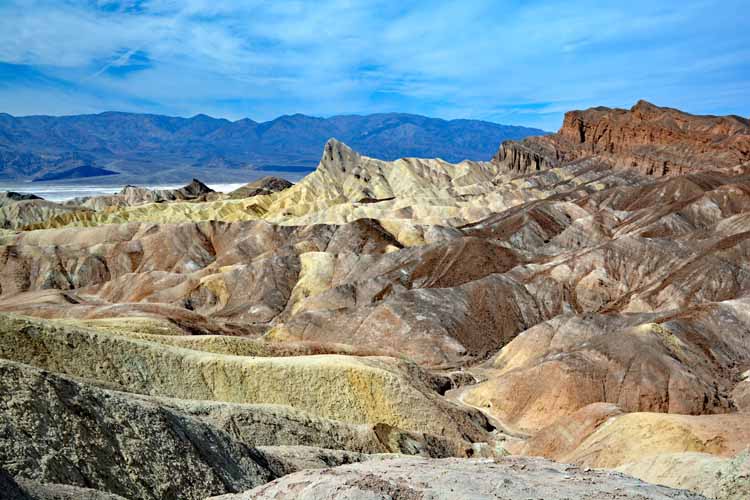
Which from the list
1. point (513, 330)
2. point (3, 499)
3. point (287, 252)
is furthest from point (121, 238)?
point (3, 499)

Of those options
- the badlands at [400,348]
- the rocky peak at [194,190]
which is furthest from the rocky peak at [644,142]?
the rocky peak at [194,190]

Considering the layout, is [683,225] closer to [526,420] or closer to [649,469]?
[526,420]

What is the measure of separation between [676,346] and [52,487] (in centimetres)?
4206

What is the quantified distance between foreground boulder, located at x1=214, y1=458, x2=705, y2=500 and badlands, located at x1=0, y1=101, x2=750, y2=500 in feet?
0.34

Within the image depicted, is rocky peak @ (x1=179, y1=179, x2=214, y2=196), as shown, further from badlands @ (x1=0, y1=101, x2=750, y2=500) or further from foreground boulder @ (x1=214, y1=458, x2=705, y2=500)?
foreground boulder @ (x1=214, y1=458, x2=705, y2=500)

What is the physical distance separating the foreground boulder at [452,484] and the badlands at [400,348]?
0.10 meters

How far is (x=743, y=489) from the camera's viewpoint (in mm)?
17672

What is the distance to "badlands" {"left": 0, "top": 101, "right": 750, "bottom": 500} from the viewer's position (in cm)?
1819

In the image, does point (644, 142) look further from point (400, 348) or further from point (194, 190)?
point (194, 190)

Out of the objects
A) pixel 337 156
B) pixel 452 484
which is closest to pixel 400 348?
pixel 452 484

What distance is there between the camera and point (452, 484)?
15117mm

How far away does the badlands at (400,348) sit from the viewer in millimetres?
18188

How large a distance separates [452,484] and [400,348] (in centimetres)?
4282

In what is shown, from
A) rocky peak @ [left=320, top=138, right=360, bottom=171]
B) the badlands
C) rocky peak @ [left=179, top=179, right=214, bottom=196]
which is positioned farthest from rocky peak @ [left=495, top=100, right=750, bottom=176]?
rocky peak @ [left=179, top=179, right=214, bottom=196]
